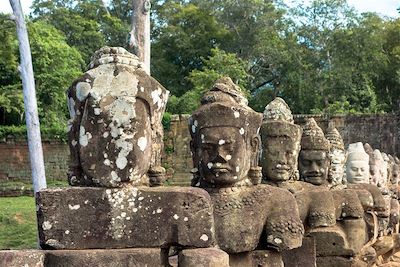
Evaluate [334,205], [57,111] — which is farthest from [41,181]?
[57,111]

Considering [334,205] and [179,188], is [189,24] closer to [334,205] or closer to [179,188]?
[334,205]

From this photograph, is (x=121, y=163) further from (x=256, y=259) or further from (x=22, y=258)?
(x=256, y=259)

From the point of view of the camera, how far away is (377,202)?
25.1 feet

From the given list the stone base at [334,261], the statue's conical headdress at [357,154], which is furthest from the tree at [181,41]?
the stone base at [334,261]

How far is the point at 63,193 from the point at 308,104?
30.2 m

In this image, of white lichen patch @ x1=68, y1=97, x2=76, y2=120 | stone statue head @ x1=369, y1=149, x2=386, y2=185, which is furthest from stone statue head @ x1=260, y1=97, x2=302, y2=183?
stone statue head @ x1=369, y1=149, x2=386, y2=185

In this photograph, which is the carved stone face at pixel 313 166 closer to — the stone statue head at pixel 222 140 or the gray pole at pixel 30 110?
the stone statue head at pixel 222 140

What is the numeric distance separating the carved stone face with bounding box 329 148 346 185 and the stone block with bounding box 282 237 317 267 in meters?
1.76

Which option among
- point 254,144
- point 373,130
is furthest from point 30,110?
point 373,130

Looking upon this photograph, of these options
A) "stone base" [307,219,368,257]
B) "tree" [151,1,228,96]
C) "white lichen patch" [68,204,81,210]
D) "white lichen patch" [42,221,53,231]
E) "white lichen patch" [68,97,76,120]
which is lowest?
"stone base" [307,219,368,257]

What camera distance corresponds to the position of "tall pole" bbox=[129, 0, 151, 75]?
11828mm

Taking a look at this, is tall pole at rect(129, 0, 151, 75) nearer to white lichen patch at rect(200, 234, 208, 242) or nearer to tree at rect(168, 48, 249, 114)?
white lichen patch at rect(200, 234, 208, 242)

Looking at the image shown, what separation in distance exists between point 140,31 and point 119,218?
29.9 ft

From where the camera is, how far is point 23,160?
79.0 ft
